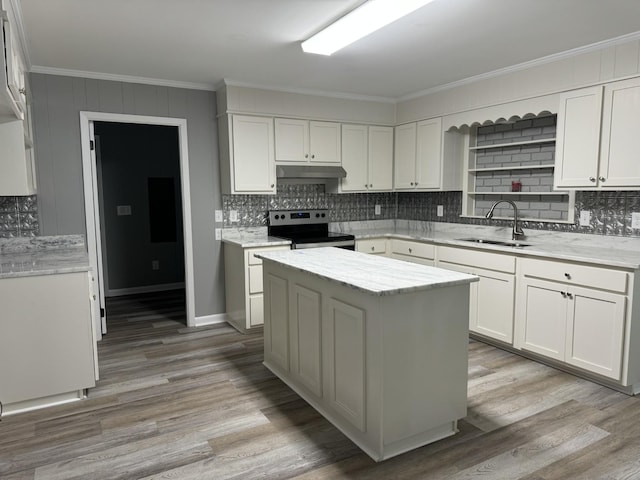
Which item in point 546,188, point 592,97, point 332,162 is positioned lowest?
point 546,188

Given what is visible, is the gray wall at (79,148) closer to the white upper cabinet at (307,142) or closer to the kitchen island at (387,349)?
the white upper cabinet at (307,142)

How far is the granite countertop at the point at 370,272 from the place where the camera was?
2139 millimetres

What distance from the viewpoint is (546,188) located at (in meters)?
4.00

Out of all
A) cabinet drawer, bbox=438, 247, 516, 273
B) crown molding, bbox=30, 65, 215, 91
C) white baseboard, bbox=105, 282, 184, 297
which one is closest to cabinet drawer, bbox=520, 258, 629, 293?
→ cabinet drawer, bbox=438, 247, 516, 273

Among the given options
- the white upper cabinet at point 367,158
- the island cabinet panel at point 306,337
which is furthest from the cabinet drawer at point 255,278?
the white upper cabinet at point 367,158

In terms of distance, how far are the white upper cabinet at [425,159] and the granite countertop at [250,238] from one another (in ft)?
5.37

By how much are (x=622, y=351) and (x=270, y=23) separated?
302 cm

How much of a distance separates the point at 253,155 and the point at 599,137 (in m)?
2.88

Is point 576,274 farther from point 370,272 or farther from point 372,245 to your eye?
point 372,245

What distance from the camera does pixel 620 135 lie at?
3133 millimetres

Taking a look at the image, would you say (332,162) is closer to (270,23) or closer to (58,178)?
(270,23)

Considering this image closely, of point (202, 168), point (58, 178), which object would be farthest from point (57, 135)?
point (202, 168)

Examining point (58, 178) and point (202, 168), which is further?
point (202, 168)

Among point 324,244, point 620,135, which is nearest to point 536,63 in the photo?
point 620,135
